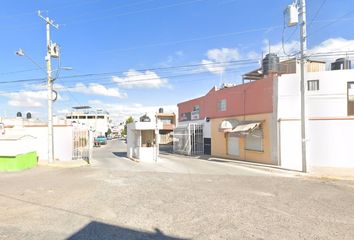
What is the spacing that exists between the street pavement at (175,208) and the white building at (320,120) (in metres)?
4.91

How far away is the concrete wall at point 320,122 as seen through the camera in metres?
20.0

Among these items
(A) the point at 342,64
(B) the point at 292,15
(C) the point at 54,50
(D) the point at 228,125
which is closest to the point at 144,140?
(D) the point at 228,125

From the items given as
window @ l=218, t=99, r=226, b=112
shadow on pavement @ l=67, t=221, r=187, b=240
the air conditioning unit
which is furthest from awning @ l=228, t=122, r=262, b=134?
shadow on pavement @ l=67, t=221, r=187, b=240

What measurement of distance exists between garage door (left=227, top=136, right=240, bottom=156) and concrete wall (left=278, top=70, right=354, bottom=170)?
576cm

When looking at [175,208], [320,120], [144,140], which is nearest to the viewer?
[175,208]

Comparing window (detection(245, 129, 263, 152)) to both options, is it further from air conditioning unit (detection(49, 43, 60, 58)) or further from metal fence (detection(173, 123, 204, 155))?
air conditioning unit (detection(49, 43, 60, 58))

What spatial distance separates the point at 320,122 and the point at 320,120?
0.13 m

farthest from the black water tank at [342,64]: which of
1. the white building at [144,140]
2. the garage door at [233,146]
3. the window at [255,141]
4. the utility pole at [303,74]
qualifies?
the white building at [144,140]

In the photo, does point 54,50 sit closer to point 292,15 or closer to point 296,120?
point 292,15

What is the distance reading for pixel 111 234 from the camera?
23.5 ft

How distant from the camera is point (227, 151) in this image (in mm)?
28516

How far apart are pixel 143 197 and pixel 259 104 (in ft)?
48.7

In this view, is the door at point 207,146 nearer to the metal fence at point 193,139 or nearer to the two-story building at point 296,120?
the metal fence at point 193,139

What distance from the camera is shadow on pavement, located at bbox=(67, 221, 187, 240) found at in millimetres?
6905
